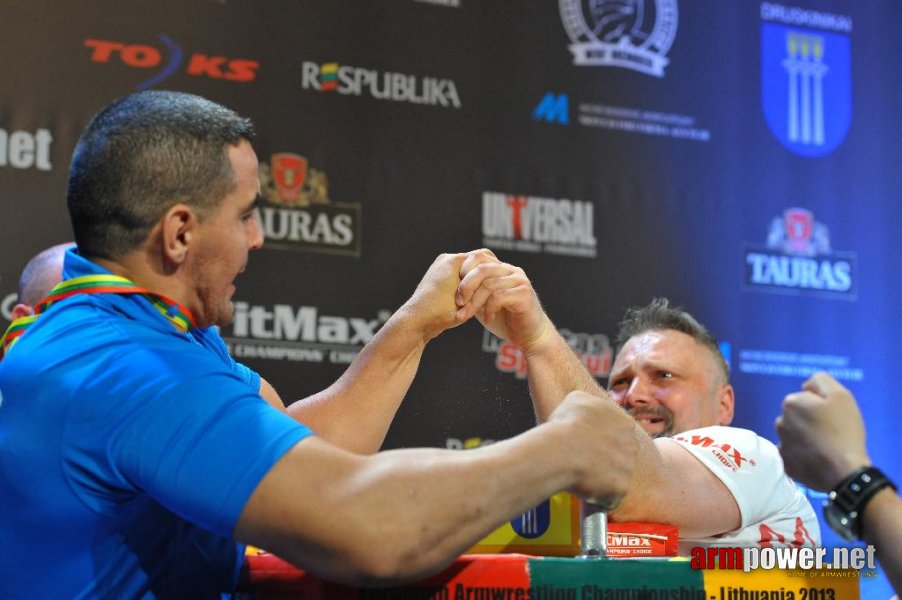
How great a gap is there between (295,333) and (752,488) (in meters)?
1.75

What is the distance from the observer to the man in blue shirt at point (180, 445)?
1.12 meters

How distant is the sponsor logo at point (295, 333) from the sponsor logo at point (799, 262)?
59.9 inches

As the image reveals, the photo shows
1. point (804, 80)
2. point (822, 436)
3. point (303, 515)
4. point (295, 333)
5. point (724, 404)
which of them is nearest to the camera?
point (303, 515)

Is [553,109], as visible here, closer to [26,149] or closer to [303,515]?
[26,149]

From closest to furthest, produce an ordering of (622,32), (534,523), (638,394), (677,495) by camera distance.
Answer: (534,523) → (677,495) → (638,394) → (622,32)

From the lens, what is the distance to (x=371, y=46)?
146 inches

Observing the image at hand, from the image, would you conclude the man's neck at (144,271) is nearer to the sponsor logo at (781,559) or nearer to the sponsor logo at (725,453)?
→ the sponsor logo at (781,559)

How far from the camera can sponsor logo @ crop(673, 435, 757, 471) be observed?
214 cm

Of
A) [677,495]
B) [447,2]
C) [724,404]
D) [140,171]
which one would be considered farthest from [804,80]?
[140,171]

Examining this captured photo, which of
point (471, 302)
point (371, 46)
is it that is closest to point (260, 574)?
point (471, 302)

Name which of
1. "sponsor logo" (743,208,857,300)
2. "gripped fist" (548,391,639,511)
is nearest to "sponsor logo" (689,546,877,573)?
"gripped fist" (548,391,639,511)

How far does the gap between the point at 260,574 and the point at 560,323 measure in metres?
2.46

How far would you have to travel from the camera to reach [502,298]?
2.15 m

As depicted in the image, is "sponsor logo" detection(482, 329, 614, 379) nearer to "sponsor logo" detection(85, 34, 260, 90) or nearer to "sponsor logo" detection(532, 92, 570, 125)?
"sponsor logo" detection(532, 92, 570, 125)
